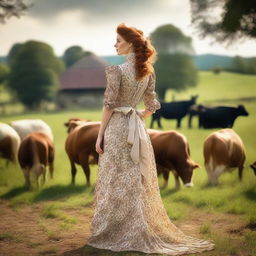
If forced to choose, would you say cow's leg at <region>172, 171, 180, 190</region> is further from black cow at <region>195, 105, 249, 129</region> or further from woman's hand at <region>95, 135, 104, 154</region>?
black cow at <region>195, 105, 249, 129</region>

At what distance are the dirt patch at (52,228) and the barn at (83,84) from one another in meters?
25.7

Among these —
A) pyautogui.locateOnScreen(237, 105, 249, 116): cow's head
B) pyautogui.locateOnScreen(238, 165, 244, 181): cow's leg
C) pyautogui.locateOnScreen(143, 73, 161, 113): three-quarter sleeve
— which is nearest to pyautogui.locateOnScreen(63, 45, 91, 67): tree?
pyautogui.locateOnScreen(237, 105, 249, 116): cow's head

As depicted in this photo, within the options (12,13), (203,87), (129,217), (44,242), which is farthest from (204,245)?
(203,87)

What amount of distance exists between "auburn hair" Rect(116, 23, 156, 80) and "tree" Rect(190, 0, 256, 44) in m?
9.66

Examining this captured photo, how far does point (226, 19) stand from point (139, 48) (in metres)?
10.3

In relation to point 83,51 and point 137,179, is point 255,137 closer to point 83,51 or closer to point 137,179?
point 137,179

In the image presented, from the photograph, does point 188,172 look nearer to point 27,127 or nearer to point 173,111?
point 27,127

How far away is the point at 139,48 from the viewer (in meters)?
5.05

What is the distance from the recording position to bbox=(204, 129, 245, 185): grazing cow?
8.81 m

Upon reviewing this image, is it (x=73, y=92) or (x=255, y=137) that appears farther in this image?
(x=73, y=92)

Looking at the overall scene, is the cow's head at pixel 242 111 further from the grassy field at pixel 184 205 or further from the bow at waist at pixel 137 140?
the bow at waist at pixel 137 140

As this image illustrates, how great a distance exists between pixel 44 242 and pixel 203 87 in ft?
72.3

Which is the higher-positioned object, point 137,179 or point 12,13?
point 12,13

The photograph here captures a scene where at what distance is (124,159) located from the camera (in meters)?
5.26
